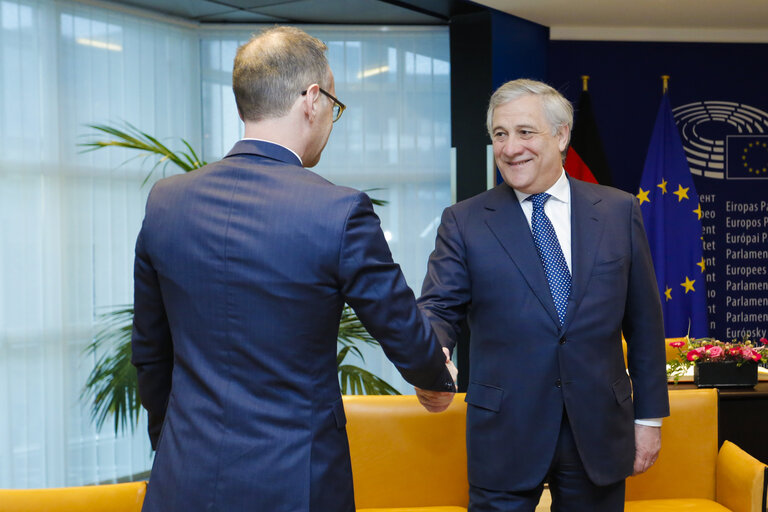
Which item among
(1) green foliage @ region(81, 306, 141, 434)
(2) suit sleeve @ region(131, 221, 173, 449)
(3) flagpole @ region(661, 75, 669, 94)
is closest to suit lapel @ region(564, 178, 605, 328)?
(2) suit sleeve @ region(131, 221, 173, 449)

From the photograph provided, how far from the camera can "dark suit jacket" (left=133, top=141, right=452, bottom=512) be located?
1329 mm

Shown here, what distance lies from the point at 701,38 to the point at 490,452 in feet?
15.8

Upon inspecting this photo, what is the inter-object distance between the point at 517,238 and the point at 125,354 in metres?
2.64

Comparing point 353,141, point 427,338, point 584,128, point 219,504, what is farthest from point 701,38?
point 219,504

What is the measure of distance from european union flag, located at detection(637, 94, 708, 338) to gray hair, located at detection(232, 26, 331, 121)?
4.58 metres

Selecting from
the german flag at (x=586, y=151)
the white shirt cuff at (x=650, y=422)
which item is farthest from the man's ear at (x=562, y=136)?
the german flag at (x=586, y=151)

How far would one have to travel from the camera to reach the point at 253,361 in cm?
134

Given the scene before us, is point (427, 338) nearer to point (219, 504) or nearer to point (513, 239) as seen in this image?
point (219, 504)

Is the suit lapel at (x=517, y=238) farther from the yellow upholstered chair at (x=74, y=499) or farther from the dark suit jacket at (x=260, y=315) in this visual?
the yellow upholstered chair at (x=74, y=499)

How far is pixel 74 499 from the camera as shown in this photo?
1.97 metres

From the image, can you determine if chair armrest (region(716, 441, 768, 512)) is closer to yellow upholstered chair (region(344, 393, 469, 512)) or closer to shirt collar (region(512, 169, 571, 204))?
yellow upholstered chair (region(344, 393, 469, 512))

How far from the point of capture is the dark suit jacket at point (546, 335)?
2.00 metres

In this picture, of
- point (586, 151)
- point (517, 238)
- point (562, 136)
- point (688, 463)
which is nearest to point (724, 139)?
point (586, 151)

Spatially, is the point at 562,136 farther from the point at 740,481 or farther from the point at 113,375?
the point at 113,375
